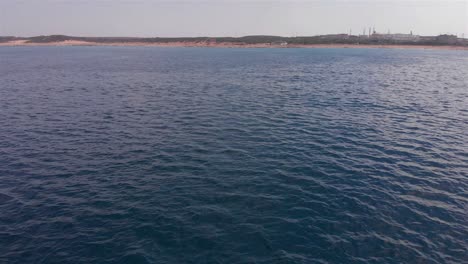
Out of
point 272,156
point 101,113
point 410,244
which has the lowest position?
point 410,244

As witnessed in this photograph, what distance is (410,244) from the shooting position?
20016 millimetres

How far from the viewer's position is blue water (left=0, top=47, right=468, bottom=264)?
19812 mm

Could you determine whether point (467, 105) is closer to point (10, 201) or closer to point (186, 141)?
point (186, 141)

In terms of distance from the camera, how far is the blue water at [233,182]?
1981 centimetres

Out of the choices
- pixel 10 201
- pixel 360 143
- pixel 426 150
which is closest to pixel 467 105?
pixel 426 150

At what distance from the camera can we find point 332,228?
21766 millimetres

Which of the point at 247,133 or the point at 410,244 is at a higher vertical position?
the point at 247,133

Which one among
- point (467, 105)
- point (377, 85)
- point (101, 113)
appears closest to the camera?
point (101, 113)

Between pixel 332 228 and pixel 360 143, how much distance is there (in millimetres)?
19253

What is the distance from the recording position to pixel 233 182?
28016mm

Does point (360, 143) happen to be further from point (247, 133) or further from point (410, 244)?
point (410, 244)

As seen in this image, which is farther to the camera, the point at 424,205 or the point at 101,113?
the point at 101,113

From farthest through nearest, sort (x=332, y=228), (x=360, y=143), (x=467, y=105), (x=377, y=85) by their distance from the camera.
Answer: (x=377, y=85) < (x=467, y=105) < (x=360, y=143) < (x=332, y=228)

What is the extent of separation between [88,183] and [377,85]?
76.7m
